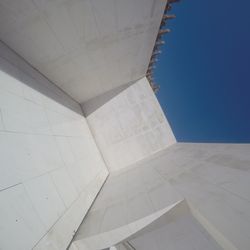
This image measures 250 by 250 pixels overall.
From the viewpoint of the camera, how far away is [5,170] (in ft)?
5.26

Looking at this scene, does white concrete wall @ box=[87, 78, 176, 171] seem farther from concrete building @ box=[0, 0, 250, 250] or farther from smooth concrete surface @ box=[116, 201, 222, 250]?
smooth concrete surface @ box=[116, 201, 222, 250]

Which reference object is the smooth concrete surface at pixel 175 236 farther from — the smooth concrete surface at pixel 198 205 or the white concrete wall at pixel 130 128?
the white concrete wall at pixel 130 128

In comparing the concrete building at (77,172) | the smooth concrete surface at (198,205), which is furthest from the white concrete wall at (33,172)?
the smooth concrete surface at (198,205)

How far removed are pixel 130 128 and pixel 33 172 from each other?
15.8ft

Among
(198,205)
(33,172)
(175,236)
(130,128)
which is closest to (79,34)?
(33,172)

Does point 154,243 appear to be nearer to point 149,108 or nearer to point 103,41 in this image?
point 103,41

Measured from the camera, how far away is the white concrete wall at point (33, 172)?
153 centimetres

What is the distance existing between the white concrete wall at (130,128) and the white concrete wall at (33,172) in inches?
122

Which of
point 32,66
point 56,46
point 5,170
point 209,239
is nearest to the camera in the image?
point 5,170

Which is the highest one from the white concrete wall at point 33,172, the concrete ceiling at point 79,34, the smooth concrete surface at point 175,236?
the concrete ceiling at point 79,34

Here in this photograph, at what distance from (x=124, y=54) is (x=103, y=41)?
1.02 m

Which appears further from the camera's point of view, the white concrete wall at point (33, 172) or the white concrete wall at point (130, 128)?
the white concrete wall at point (130, 128)

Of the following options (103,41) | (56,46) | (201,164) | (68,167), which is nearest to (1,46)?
(56,46)

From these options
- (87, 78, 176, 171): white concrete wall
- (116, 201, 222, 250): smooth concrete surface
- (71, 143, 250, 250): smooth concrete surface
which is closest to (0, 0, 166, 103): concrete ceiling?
(87, 78, 176, 171): white concrete wall
